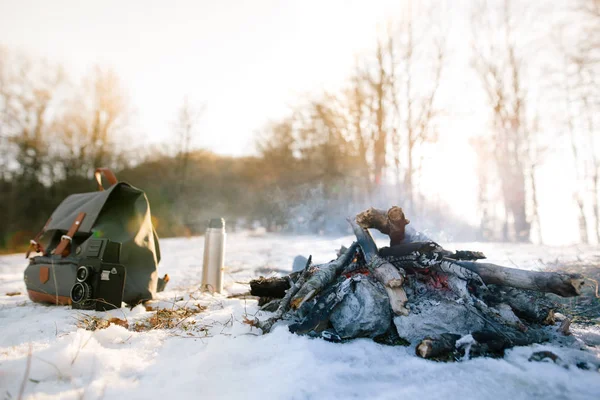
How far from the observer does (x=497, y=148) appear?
13.8 metres

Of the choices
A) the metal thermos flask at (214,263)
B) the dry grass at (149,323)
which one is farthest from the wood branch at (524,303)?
the metal thermos flask at (214,263)

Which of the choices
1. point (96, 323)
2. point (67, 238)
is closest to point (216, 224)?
point (67, 238)

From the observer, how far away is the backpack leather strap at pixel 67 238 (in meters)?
2.94

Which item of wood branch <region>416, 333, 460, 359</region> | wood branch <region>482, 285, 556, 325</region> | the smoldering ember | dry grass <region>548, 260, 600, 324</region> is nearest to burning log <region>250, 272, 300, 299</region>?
the smoldering ember

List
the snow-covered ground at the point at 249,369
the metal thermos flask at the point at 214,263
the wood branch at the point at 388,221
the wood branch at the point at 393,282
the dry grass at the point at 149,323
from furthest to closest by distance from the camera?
the metal thermos flask at the point at 214,263 < the wood branch at the point at 388,221 < the dry grass at the point at 149,323 < the wood branch at the point at 393,282 < the snow-covered ground at the point at 249,369

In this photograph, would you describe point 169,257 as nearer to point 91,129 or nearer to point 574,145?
point 91,129

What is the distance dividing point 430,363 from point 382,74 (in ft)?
44.2

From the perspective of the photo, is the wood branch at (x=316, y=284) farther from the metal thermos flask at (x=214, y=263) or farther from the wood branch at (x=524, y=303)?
the metal thermos flask at (x=214, y=263)

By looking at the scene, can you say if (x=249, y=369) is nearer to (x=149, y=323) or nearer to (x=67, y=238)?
(x=149, y=323)

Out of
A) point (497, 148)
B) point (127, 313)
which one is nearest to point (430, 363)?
point (127, 313)

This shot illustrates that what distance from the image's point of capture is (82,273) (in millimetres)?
2654

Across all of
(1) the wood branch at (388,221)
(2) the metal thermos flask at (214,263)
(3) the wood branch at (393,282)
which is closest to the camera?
(3) the wood branch at (393,282)

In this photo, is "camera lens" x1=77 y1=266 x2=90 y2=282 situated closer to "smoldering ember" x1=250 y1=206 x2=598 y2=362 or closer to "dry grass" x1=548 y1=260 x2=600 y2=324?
"smoldering ember" x1=250 y1=206 x2=598 y2=362

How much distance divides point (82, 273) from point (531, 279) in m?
3.40
